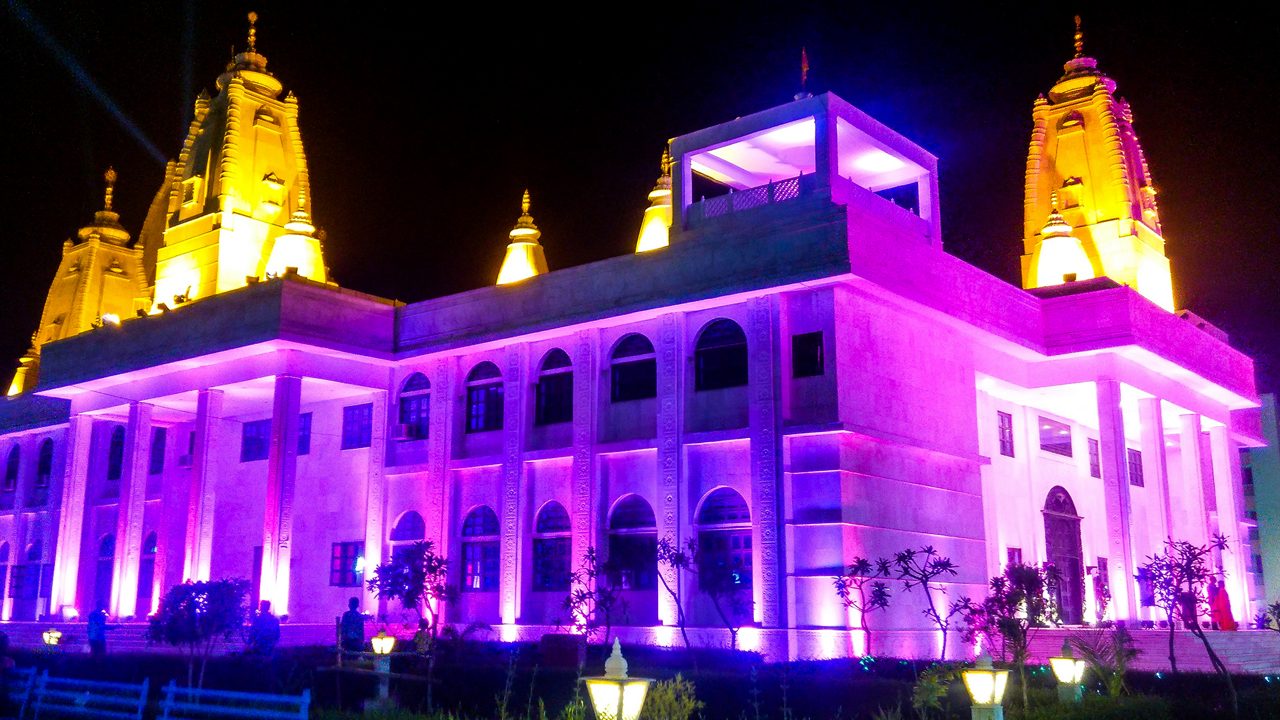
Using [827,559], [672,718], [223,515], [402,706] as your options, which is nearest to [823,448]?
[827,559]

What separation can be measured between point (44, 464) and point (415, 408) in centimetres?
1730

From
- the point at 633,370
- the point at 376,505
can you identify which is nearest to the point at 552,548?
the point at 633,370

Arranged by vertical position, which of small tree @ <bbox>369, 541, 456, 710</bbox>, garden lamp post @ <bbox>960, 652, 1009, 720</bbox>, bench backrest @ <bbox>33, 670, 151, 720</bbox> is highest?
small tree @ <bbox>369, 541, 456, 710</bbox>

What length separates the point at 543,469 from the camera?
2583cm

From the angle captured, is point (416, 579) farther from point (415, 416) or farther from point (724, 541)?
point (724, 541)

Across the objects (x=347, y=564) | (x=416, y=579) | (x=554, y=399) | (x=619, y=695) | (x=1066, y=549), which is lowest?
(x=619, y=695)

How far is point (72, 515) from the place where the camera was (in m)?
33.1

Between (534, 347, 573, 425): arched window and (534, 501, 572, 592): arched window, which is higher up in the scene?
(534, 347, 573, 425): arched window

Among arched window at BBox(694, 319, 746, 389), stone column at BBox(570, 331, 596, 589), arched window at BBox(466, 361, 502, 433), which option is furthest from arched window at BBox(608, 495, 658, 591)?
arched window at BBox(466, 361, 502, 433)

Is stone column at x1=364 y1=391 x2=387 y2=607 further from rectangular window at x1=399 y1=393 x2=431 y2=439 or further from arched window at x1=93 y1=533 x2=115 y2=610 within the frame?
arched window at x1=93 y1=533 x2=115 y2=610

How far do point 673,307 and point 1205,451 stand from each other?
63.9 ft

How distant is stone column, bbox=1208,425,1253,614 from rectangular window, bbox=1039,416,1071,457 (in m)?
4.08

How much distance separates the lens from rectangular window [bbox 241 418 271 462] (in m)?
32.2

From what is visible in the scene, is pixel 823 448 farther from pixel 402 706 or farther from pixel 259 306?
pixel 259 306
